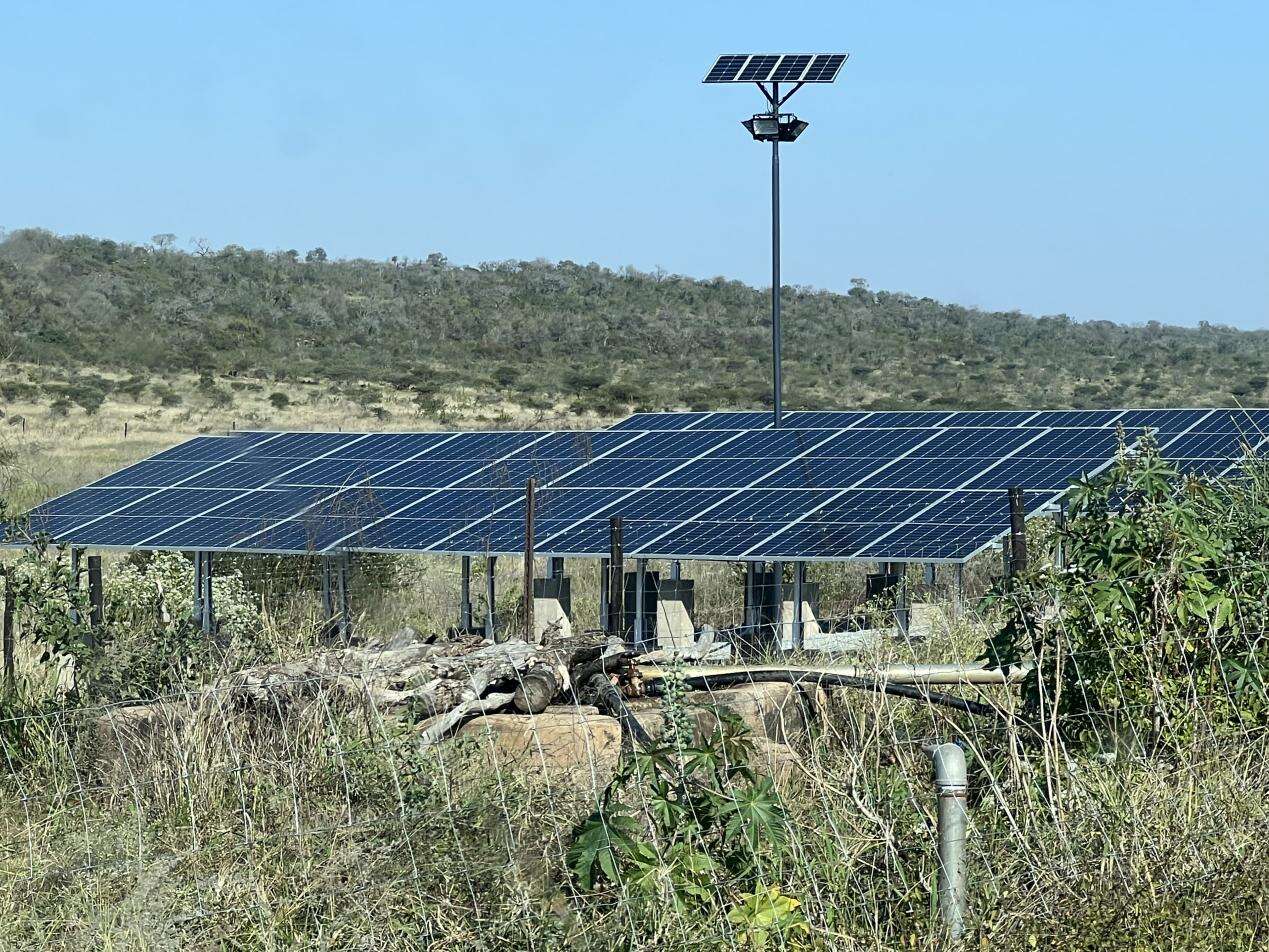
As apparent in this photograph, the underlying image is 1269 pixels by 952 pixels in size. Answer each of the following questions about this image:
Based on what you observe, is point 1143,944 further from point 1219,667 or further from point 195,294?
point 195,294

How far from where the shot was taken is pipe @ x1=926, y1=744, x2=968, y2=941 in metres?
5.46

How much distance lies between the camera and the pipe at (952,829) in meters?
5.46

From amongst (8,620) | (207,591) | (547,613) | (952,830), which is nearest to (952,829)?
(952,830)

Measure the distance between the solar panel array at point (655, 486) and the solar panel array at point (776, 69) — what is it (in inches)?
251

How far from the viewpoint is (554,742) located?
883 cm

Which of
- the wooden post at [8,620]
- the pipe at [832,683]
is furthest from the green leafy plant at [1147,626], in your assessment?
the wooden post at [8,620]

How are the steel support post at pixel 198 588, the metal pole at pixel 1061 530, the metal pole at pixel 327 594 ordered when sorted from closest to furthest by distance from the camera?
1. the metal pole at pixel 1061 530
2. the metal pole at pixel 327 594
3. the steel support post at pixel 198 588

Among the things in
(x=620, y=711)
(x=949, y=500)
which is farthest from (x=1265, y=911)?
(x=949, y=500)

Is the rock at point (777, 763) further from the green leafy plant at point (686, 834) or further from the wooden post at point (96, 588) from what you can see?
the wooden post at point (96, 588)

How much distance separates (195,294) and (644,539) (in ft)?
212

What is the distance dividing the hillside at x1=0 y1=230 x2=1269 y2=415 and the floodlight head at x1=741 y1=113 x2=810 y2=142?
29828 millimetres

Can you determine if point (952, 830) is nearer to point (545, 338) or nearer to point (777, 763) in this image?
point (777, 763)

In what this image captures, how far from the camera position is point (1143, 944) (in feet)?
17.9

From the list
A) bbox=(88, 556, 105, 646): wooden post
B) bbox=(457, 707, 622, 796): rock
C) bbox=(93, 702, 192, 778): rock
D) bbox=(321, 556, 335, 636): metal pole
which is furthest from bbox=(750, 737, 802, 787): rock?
bbox=(321, 556, 335, 636): metal pole
